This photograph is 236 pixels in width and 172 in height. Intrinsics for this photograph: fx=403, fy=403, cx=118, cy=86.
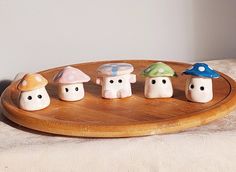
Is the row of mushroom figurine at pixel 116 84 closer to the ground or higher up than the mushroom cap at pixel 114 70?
closer to the ground

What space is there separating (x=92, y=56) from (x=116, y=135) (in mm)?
456

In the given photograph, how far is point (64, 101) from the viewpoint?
2.32 feet

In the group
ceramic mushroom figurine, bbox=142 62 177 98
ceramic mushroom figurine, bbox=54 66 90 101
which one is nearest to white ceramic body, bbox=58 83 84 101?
ceramic mushroom figurine, bbox=54 66 90 101

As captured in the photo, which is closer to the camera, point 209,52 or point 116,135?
point 116,135

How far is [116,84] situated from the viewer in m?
0.70

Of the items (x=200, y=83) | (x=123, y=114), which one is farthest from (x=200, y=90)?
(x=123, y=114)

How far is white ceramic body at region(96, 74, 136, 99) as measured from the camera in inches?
27.5

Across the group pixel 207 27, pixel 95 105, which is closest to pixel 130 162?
pixel 95 105

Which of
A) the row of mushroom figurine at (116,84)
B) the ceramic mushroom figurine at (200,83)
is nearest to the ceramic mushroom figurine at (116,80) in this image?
the row of mushroom figurine at (116,84)

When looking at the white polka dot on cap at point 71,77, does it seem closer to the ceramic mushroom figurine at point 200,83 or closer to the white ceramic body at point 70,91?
the white ceramic body at point 70,91

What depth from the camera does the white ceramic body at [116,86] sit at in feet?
2.29

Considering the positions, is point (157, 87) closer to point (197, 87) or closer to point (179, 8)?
point (197, 87)

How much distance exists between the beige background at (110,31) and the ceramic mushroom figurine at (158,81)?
0.34 m

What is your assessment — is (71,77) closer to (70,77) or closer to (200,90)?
(70,77)
